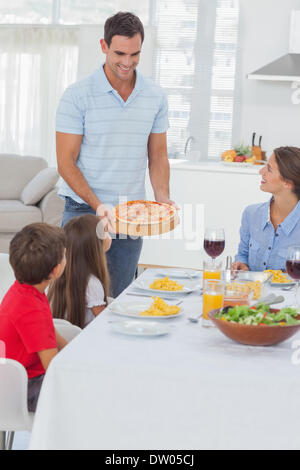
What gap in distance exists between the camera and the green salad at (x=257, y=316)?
1.51m

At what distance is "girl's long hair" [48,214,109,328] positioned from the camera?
7.29 ft

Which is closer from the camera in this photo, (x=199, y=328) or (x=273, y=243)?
(x=199, y=328)

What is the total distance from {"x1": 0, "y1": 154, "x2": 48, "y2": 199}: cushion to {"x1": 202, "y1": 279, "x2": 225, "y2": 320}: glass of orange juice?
4818mm

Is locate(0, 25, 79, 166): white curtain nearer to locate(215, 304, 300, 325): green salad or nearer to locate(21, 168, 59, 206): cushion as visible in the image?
locate(21, 168, 59, 206): cushion

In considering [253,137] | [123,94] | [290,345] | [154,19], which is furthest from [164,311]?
[154,19]

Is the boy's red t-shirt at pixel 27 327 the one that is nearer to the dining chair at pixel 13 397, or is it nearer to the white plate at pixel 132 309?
the dining chair at pixel 13 397

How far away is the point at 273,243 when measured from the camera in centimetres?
260

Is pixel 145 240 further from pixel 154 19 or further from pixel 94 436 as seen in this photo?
pixel 94 436

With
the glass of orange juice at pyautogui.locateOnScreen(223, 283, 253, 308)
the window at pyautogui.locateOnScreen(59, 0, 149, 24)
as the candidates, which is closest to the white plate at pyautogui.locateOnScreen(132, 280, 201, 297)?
the glass of orange juice at pyautogui.locateOnScreen(223, 283, 253, 308)

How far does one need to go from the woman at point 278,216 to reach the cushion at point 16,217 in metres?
3.36

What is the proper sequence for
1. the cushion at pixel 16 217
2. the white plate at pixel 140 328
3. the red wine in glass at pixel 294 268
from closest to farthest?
the white plate at pixel 140 328
the red wine in glass at pixel 294 268
the cushion at pixel 16 217

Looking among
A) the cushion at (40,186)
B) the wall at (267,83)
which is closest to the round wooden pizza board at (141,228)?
the cushion at (40,186)

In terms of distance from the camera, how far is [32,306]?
1.78 meters
